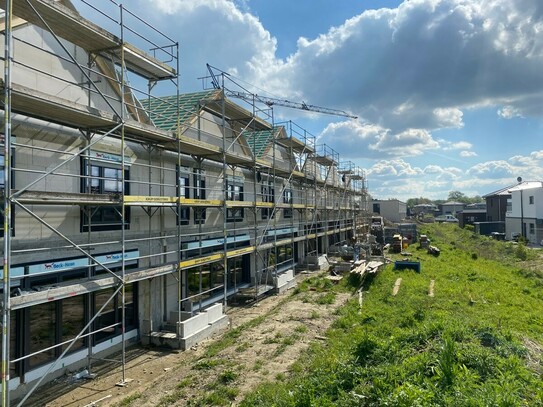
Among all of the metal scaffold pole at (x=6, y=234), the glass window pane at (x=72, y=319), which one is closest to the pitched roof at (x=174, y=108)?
the glass window pane at (x=72, y=319)

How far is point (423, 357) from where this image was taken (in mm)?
7160

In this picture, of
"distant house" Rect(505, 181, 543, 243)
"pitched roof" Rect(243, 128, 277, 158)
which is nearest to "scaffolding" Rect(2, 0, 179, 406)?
"pitched roof" Rect(243, 128, 277, 158)

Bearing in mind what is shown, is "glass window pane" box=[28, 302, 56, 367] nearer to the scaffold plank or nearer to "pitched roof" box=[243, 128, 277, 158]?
the scaffold plank

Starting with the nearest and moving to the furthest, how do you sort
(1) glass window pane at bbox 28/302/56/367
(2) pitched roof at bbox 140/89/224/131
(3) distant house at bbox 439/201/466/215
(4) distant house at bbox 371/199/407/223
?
(1) glass window pane at bbox 28/302/56/367
(2) pitched roof at bbox 140/89/224/131
(4) distant house at bbox 371/199/407/223
(3) distant house at bbox 439/201/466/215

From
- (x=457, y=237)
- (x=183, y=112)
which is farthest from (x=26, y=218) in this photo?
(x=457, y=237)

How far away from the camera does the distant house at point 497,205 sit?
5509 cm

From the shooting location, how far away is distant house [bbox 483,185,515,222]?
55.1 meters

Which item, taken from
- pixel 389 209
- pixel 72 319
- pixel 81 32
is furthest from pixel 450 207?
pixel 81 32

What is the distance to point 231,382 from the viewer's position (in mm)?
8570

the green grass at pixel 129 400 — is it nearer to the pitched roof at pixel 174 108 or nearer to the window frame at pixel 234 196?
the pitched roof at pixel 174 108

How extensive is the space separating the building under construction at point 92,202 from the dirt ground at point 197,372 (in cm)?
52

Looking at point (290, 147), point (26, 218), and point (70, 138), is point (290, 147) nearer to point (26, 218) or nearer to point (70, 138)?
point (70, 138)

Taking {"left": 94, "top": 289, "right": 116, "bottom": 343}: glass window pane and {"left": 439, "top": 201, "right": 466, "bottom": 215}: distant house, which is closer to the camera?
{"left": 94, "top": 289, "right": 116, "bottom": 343}: glass window pane

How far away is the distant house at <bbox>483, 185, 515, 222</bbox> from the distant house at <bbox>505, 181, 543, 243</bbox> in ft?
19.5
